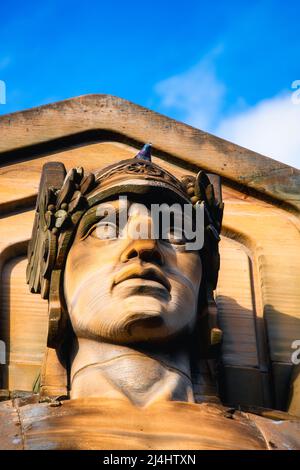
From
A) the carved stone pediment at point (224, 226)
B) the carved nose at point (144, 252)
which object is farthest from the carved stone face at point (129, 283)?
the carved stone pediment at point (224, 226)

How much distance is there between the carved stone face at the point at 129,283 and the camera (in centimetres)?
862

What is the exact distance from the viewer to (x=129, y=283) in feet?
28.7

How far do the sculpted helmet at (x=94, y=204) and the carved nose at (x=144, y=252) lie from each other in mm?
545

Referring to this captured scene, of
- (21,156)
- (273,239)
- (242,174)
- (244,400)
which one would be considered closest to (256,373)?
(244,400)

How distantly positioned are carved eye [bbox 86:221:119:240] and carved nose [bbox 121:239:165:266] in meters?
0.26

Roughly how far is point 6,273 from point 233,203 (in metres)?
2.27

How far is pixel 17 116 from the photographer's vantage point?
1230 centimetres

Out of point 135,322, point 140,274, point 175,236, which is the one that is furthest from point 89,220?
point 135,322

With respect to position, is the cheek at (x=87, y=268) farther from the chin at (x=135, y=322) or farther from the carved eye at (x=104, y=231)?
the chin at (x=135, y=322)

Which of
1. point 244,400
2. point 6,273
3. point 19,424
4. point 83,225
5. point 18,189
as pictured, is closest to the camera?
point 19,424

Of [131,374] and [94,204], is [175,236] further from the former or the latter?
[131,374]

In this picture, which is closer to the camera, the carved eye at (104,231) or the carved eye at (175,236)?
the carved eye at (104,231)

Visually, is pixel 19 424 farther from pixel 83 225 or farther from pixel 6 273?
pixel 6 273

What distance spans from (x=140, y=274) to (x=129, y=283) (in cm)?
10
